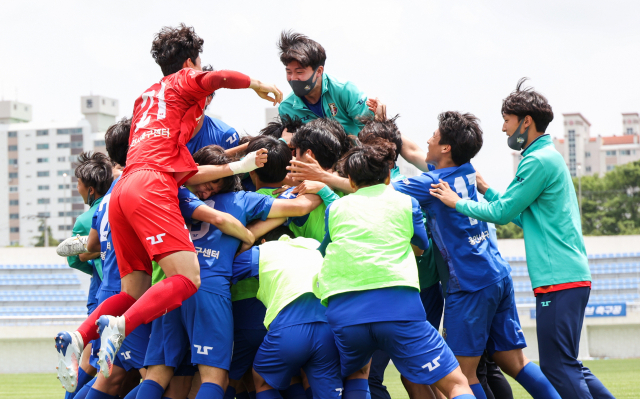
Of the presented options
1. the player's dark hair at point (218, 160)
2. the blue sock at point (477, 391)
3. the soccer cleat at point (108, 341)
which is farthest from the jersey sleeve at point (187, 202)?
the blue sock at point (477, 391)

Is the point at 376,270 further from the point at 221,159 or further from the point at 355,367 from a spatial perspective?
the point at 221,159

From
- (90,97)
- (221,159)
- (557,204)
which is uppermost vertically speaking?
(90,97)

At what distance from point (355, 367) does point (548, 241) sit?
154cm

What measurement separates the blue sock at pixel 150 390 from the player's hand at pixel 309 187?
1.60 meters

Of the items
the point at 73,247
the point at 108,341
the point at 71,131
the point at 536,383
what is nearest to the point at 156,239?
the point at 108,341

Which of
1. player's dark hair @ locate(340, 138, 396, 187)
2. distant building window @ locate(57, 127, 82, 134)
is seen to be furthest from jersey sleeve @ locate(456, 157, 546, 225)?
distant building window @ locate(57, 127, 82, 134)

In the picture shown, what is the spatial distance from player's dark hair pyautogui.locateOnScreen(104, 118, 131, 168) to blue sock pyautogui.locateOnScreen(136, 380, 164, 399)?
1980mm

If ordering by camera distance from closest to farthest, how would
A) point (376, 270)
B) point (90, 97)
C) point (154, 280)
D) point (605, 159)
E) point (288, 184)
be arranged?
point (376, 270), point (154, 280), point (288, 184), point (90, 97), point (605, 159)

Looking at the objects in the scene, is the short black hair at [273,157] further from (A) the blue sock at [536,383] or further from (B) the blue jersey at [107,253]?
(A) the blue sock at [536,383]

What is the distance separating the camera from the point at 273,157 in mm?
4812

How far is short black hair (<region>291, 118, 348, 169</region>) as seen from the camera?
4.84 metres

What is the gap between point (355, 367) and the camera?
3.95 meters

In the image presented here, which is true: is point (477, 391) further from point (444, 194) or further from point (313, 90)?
A: point (313, 90)

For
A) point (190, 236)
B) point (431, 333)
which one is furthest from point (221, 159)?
point (431, 333)
